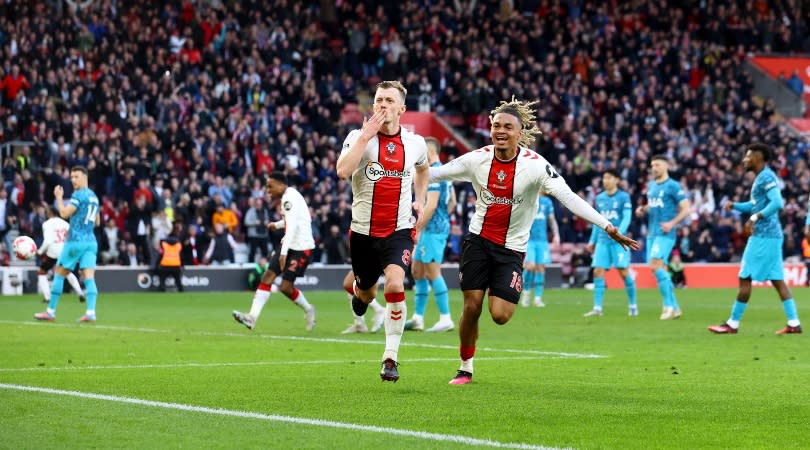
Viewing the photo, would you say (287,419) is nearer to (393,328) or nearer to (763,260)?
(393,328)

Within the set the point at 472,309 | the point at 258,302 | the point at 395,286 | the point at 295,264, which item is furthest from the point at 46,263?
the point at 472,309

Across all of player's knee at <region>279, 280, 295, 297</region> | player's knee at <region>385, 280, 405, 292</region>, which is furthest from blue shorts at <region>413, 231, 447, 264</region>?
player's knee at <region>385, 280, 405, 292</region>

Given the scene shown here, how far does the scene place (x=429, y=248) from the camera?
18297 millimetres

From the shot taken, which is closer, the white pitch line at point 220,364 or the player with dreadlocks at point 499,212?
the player with dreadlocks at point 499,212

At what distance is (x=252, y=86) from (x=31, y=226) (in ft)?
29.3

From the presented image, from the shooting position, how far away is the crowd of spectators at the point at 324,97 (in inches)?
1300

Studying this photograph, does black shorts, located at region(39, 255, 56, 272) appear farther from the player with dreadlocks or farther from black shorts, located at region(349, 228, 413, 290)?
the player with dreadlocks

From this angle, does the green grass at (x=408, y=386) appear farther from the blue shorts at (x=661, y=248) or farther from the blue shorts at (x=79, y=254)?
the blue shorts at (x=661, y=248)

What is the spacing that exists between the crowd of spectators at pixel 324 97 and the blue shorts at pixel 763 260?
17752mm

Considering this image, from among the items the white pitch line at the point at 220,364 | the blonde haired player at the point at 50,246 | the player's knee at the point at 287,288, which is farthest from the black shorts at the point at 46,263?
the white pitch line at the point at 220,364

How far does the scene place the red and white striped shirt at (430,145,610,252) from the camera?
10984 mm

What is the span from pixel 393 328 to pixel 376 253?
0.81 metres

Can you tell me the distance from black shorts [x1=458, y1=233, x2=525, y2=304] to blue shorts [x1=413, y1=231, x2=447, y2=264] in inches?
278

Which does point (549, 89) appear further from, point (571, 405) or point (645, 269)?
point (571, 405)
